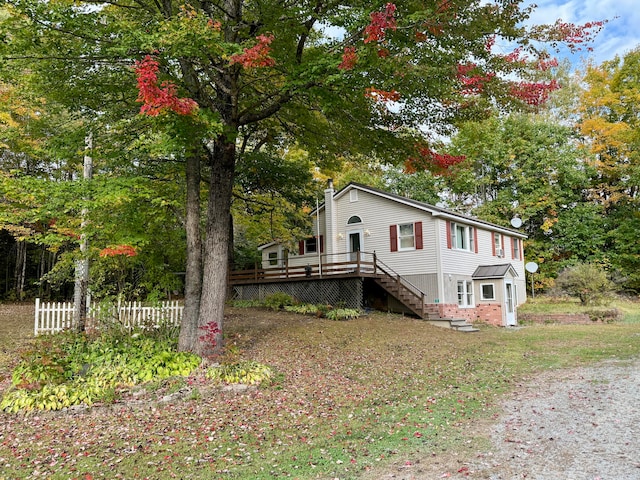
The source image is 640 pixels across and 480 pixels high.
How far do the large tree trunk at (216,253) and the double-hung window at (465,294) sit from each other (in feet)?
44.6

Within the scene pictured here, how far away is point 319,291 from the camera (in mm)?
18953

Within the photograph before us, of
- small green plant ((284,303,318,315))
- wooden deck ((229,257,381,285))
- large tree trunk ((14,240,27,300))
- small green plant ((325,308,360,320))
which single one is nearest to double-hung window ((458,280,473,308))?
wooden deck ((229,257,381,285))

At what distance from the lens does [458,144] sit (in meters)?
34.4

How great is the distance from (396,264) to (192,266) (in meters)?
12.1

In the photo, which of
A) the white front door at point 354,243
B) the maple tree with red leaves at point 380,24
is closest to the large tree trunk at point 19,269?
the white front door at point 354,243

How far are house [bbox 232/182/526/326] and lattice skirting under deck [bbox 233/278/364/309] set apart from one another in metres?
0.04

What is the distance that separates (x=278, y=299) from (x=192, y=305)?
9017 mm

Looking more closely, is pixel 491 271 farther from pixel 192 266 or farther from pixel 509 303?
pixel 192 266

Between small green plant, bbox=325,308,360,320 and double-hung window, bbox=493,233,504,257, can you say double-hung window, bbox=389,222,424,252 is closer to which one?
small green plant, bbox=325,308,360,320

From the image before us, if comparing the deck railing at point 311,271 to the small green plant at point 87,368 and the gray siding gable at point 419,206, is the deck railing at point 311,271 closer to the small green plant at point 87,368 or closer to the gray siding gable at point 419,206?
the gray siding gable at point 419,206

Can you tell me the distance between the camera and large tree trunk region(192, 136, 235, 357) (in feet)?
28.5

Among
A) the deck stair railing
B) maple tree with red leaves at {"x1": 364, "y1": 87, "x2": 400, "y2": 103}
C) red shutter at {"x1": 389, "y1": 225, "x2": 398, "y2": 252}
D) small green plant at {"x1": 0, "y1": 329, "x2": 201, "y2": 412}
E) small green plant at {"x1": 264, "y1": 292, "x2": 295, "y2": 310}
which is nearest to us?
small green plant at {"x1": 0, "y1": 329, "x2": 201, "y2": 412}

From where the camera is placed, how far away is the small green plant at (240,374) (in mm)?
7430

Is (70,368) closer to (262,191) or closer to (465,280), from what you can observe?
(262,191)
